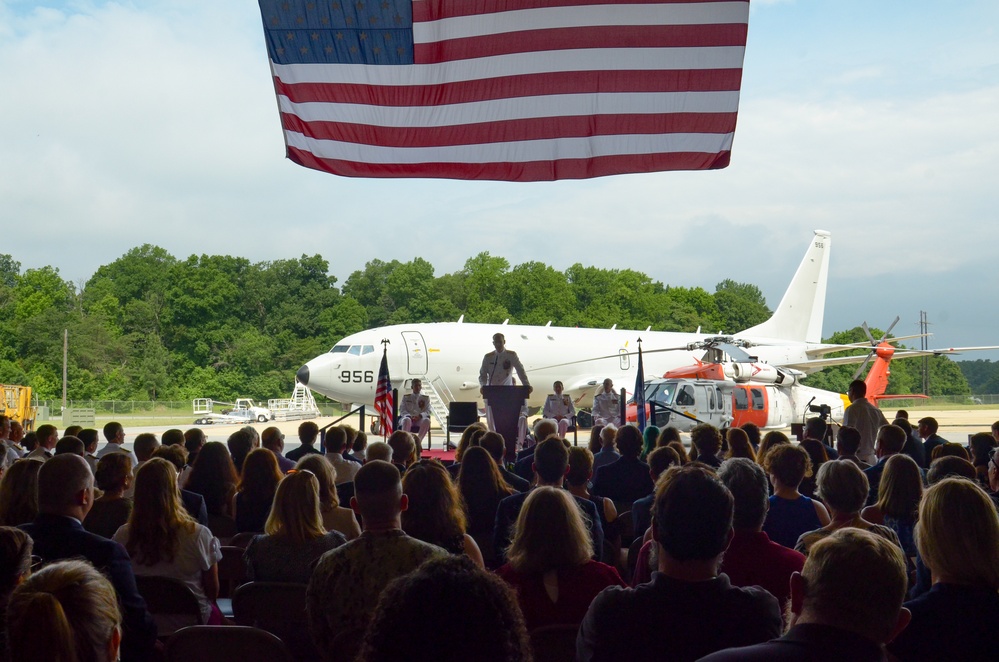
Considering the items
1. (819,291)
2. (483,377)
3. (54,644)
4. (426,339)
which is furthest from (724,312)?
(54,644)

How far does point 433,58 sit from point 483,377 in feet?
24.0

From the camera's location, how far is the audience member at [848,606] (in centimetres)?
194

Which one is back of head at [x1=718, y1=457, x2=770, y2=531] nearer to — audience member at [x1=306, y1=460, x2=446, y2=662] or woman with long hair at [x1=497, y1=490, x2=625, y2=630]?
woman with long hair at [x1=497, y1=490, x2=625, y2=630]

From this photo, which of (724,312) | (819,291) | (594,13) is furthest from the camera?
(724,312)

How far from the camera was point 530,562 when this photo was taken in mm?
3293

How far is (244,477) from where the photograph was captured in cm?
545

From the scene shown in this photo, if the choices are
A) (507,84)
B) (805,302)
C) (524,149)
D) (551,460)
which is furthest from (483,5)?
(805,302)

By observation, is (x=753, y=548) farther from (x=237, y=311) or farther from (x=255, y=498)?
(x=237, y=311)

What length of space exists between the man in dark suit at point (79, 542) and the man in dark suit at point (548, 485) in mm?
1755

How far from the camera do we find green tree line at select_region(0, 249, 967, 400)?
53.0 metres

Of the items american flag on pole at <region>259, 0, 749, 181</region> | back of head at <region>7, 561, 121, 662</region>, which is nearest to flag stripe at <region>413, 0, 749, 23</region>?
american flag on pole at <region>259, 0, 749, 181</region>

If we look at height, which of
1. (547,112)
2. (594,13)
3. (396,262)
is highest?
(396,262)

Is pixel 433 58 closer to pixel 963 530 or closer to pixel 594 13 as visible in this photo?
pixel 594 13

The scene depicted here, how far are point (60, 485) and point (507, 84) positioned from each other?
4.81 meters
